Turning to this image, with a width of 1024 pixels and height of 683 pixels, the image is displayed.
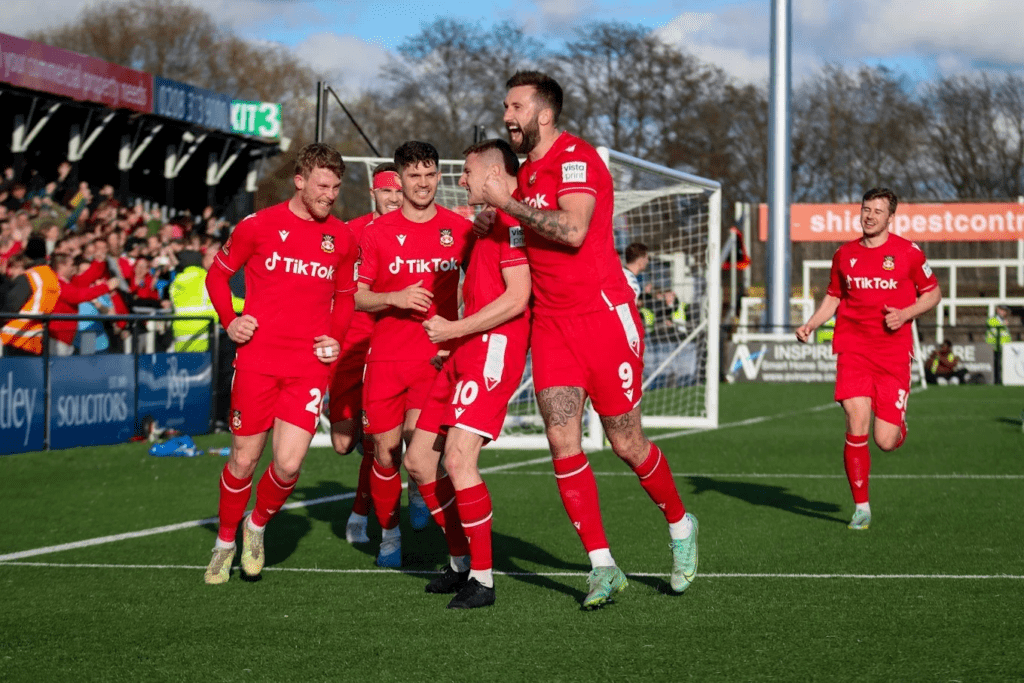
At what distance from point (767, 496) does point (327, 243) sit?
4779 millimetres

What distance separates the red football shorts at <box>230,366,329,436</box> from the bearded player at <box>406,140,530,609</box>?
3.10ft

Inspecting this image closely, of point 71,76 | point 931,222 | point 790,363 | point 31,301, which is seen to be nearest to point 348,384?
point 31,301

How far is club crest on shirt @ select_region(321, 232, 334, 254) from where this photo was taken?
6430 mm

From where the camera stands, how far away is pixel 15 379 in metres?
12.2

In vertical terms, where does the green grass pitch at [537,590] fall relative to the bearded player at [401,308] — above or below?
below

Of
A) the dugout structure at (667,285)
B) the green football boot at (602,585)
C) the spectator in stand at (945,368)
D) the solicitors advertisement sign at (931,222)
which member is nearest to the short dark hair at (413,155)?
the green football boot at (602,585)

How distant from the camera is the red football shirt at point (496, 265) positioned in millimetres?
5582

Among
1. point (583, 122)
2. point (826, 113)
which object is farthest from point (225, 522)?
point (826, 113)

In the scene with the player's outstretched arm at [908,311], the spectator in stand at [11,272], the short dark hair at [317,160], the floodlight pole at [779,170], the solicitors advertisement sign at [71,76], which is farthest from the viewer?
the floodlight pole at [779,170]

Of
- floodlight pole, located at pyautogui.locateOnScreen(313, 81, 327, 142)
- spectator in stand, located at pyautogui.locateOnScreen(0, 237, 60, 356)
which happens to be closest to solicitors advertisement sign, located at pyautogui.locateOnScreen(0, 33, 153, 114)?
spectator in stand, located at pyautogui.locateOnScreen(0, 237, 60, 356)

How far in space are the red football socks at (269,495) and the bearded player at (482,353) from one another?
111 centimetres

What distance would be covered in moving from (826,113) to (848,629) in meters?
52.5

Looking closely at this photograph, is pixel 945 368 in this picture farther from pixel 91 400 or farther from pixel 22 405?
pixel 22 405

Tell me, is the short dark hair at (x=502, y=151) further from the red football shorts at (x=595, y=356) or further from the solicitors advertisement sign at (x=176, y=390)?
the solicitors advertisement sign at (x=176, y=390)
